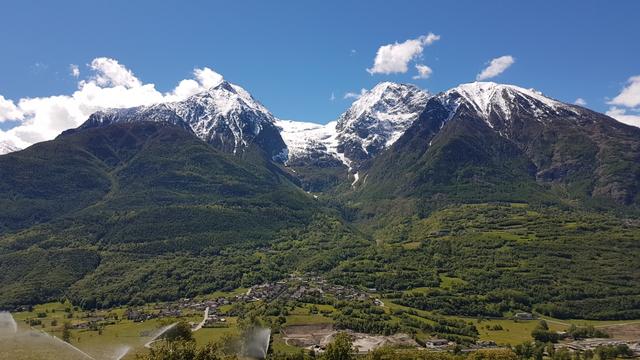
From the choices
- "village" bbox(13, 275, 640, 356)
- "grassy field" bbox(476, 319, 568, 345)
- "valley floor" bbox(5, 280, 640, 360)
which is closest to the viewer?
"valley floor" bbox(5, 280, 640, 360)

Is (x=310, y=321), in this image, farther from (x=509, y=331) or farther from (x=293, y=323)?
(x=509, y=331)

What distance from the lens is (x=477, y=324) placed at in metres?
172

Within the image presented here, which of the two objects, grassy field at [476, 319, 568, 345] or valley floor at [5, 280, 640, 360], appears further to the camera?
grassy field at [476, 319, 568, 345]

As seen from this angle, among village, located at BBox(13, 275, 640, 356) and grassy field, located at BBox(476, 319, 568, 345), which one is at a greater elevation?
village, located at BBox(13, 275, 640, 356)

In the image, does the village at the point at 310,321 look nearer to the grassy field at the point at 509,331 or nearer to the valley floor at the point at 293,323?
the valley floor at the point at 293,323

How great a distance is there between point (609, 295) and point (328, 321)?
10865cm

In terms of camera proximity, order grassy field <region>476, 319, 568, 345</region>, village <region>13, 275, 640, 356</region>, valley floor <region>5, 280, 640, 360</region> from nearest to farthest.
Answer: valley floor <region>5, 280, 640, 360</region> < village <region>13, 275, 640, 356</region> < grassy field <region>476, 319, 568, 345</region>

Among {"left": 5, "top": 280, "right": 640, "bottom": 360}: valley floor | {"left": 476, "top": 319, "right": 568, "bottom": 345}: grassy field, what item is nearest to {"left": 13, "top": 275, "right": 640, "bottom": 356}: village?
{"left": 5, "top": 280, "right": 640, "bottom": 360}: valley floor

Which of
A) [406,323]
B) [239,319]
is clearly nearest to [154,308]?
[239,319]

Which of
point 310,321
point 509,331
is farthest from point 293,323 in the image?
point 509,331

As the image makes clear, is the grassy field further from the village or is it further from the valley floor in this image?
the village

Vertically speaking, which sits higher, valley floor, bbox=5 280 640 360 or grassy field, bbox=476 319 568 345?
valley floor, bbox=5 280 640 360

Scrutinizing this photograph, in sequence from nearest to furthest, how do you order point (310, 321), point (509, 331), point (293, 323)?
point (293, 323) < point (310, 321) < point (509, 331)

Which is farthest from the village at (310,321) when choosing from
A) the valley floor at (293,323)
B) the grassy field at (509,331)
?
the grassy field at (509,331)
